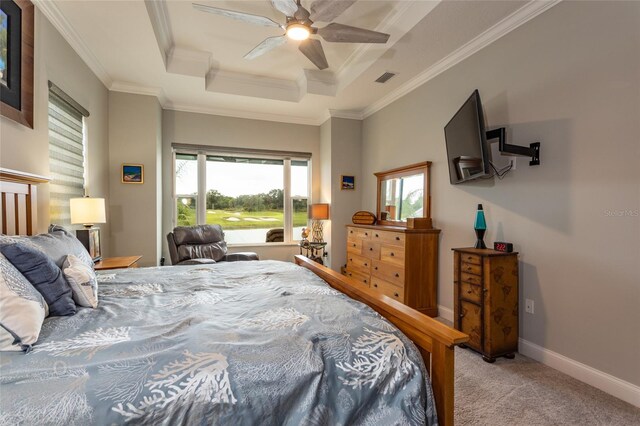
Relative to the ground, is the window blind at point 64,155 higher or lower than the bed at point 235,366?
higher

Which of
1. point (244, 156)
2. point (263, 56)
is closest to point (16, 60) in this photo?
point (263, 56)

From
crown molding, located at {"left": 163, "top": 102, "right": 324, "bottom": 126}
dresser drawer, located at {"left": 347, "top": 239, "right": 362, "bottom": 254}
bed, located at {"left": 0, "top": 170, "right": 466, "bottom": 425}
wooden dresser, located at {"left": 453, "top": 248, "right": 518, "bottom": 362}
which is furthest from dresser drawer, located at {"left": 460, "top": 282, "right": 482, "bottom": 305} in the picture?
crown molding, located at {"left": 163, "top": 102, "right": 324, "bottom": 126}

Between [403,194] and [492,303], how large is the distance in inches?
78.9

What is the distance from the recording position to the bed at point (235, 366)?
821 millimetres

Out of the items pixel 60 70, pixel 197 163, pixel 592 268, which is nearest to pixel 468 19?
pixel 592 268

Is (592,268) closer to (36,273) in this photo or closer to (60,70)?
(36,273)

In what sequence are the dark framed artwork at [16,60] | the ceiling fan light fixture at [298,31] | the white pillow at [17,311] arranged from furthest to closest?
1. the ceiling fan light fixture at [298,31]
2. the dark framed artwork at [16,60]
3. the white pillow at [17,311]

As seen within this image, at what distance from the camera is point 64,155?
2891 millimetres

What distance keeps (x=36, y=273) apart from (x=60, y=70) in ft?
7.96

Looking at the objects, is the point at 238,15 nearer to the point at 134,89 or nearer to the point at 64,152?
the point at 64,152

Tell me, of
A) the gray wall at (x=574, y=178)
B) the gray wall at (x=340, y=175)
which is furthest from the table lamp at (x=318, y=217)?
the gray wall at (x=574, y=178)

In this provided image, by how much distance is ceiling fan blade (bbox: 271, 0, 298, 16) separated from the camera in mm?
2086

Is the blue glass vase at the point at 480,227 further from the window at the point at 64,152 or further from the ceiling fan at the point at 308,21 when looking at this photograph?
the window at the point at 64,152

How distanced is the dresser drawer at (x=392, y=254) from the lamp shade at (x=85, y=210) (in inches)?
119
